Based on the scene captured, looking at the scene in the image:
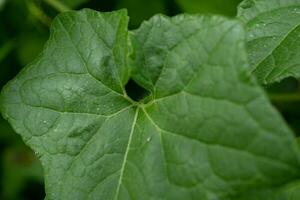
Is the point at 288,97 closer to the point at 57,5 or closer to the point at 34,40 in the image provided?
the point at 57,5

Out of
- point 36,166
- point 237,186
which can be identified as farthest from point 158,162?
point 36,166

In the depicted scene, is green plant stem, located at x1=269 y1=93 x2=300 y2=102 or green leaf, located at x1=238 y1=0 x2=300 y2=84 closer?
green leaf, located at x1=238 y1=0 x2=300 y2=84

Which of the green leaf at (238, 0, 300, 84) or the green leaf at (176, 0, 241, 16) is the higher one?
the green leaf at (238, 0, 300, 84)

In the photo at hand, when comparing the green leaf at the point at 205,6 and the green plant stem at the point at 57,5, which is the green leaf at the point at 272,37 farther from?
the green plant stem at the point at 57,5

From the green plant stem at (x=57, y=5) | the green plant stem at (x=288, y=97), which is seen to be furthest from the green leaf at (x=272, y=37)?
the green plant stem at (x=57, y=5)

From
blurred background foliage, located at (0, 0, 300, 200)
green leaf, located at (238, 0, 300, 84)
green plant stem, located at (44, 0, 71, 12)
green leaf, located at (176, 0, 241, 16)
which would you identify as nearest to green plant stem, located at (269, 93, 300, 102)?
blurred background foliage, located at (0, 0, 300, 200)

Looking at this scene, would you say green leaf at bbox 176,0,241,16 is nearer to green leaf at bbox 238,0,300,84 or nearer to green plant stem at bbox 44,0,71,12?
green plant stem at bbox 44,0,71,12
